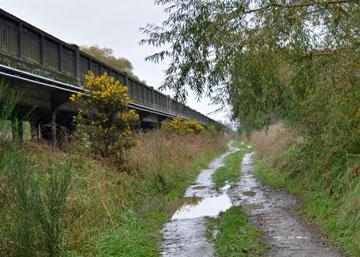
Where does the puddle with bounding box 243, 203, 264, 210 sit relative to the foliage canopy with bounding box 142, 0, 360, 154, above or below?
below

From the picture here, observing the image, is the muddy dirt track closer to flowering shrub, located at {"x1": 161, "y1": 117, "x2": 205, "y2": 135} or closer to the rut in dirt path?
the rut in dirt path

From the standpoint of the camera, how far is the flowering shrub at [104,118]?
14.3 metres

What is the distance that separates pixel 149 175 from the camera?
14844mm

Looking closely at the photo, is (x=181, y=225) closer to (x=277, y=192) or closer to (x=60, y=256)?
(x=60, y=256)

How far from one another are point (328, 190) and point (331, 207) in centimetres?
107

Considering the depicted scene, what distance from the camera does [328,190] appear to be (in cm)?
1097

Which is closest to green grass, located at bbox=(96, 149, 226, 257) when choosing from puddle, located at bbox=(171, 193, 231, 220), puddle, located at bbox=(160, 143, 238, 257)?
puddle, located at bbox=(160, 143, 238, 257)

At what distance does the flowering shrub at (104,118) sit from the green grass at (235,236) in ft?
15.5

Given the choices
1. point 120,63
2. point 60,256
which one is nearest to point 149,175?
point 60,256

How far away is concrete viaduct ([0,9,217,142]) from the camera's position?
1126 centimetres

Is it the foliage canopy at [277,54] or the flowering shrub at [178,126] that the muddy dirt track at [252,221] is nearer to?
the foliage canopy at [277,54]

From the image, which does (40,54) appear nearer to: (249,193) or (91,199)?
(91,199)

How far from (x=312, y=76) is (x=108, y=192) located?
4.93 meters

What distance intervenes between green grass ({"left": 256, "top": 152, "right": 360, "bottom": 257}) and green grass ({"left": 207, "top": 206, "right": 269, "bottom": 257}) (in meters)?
1.25
